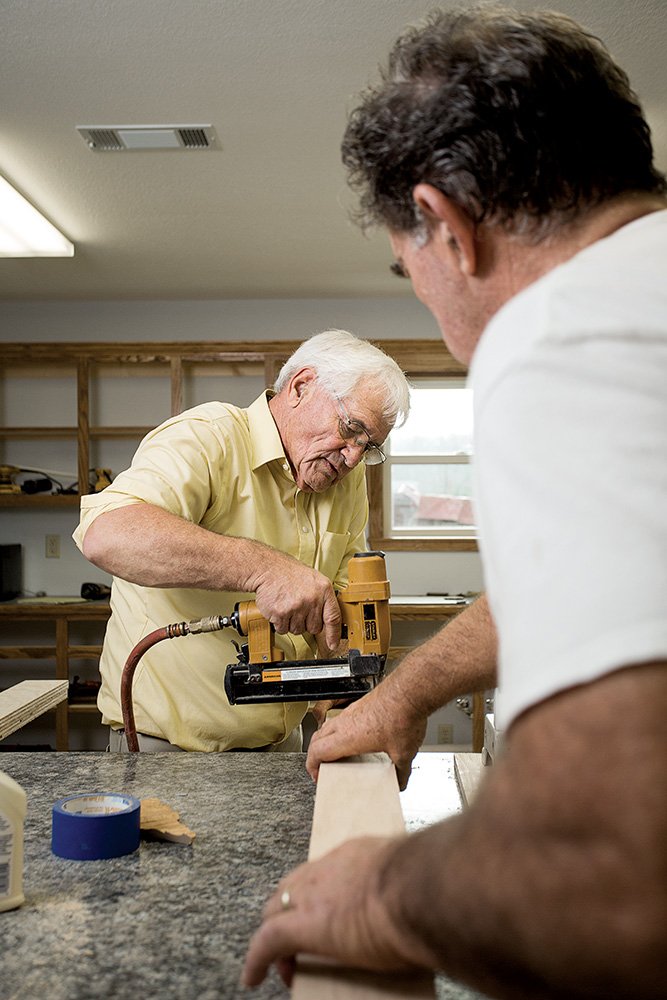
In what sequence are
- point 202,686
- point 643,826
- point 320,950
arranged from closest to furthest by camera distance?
point 643,826
point 320,950
point 202,686

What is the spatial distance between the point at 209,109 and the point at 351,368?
1.59m

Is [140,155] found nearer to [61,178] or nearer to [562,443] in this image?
[61,178]

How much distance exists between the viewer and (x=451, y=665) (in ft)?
4.52

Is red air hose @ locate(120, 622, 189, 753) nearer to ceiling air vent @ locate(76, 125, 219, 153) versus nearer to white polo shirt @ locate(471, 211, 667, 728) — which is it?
white polo shirt @ locate(471, 211, 667, 728)

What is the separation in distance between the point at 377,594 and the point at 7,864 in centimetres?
102

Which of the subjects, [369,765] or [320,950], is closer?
Result: [320,950]

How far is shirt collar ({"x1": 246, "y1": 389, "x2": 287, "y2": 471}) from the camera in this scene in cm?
221

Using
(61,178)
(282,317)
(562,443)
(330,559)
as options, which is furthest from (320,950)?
(282,317)

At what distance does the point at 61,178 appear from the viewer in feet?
12.7

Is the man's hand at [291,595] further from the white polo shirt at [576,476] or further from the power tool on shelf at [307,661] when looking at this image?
the white polo shirt at [576,476]

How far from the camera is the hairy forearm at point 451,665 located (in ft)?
4.46

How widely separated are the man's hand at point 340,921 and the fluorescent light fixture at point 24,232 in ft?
12.4

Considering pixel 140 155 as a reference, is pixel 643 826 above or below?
below

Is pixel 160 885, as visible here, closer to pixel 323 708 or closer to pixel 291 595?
pixel 291 595
